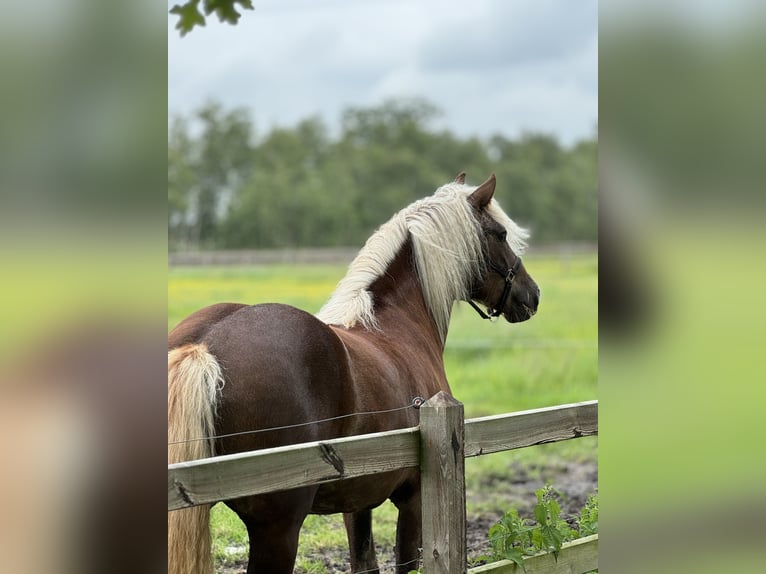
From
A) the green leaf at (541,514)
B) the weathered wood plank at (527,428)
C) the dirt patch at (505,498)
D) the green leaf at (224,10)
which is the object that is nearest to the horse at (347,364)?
the weathered wood plank at (527,428)

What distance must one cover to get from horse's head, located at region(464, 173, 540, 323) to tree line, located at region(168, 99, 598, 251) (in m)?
50.0

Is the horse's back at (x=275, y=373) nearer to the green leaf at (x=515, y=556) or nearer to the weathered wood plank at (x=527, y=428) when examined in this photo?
the weathered wood plank at (x=527, y=428)

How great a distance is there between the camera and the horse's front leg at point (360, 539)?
3.63 metres

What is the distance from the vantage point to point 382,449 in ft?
8.79

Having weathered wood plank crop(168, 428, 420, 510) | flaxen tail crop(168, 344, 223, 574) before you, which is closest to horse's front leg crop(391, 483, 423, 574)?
weathered wood plank crop(168, 428, 420, 510)

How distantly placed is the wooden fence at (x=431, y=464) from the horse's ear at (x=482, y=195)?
107cm

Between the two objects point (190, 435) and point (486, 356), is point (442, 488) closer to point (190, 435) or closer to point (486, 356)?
point (190, 435)

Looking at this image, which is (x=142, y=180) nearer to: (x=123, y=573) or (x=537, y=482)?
(x=123, y=573)

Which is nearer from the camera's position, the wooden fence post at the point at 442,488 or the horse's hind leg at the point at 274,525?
the horse's hind leg at the point at 274,525

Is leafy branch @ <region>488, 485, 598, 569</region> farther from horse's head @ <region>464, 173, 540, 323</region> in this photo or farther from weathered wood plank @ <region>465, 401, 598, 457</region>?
horse's head @ <region>464, 173, 540, 323</region>

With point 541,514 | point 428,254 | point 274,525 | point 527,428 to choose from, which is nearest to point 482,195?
point 428,254

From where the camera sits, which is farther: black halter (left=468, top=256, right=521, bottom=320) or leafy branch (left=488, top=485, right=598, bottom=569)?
black halter (left=468, top=256, right=521, bottom=320)

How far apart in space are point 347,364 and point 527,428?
847mm

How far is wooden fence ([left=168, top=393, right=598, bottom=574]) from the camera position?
210cm
